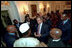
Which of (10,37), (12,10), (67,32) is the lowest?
(67,32)

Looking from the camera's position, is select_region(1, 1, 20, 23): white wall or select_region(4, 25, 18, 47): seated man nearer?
select_region(4, 25, 18, 47): seated man

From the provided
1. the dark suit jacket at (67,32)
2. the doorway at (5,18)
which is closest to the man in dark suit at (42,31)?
the dark suit jacket at (67,32)

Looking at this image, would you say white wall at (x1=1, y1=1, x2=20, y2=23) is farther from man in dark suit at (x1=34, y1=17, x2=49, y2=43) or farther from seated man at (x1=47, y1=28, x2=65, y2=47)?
seated man at (x1=47, y1=28, x2=65, y2=47)

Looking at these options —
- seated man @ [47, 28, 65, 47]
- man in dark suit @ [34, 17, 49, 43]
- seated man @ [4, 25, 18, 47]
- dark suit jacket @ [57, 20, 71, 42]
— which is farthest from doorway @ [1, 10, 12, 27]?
seated man @ [47, 28, 65, 47]

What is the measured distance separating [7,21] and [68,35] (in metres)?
6.39

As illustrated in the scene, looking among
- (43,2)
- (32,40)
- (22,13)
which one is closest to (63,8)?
(43,2)

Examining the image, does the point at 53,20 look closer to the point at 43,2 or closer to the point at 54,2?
the point at 43,2

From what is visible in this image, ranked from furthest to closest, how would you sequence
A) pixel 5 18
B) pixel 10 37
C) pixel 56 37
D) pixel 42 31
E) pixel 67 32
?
pixel 5 18 → pixel 42 31 → pixel 67 32 → pixel 10 37 → pixel 56 37

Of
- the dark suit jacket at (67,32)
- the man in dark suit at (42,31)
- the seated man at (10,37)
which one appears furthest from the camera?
the man in dark suit at (42,31)

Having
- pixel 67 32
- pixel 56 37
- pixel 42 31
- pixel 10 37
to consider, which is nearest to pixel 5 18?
pixel 42 31

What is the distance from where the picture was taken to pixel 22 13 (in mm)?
10750

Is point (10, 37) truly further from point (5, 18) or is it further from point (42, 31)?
point (5, 18)

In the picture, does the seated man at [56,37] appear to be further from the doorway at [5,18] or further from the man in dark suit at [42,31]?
the doorway at [5,18]

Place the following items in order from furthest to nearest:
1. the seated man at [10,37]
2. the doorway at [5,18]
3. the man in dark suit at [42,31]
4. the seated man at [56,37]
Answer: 1. the doorway at [5,18]
2. the man in dark suit at [42,31]
3. the seated man at [10,37]
4. the seated man at [56,37]
